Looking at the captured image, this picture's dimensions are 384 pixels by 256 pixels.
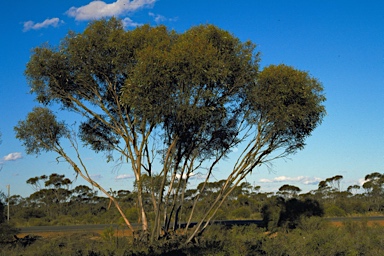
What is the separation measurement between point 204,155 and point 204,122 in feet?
9.51

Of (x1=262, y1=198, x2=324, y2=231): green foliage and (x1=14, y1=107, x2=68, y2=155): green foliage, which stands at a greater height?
(x1=14, y1=107, x2=68, y2=155): green foliage

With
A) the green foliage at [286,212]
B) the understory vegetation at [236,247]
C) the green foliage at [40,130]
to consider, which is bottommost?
the understory vegetation at [236,247]

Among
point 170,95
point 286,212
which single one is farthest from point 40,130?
point 286,212

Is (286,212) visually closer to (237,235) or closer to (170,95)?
(237,235)

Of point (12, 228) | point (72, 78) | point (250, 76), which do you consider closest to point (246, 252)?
point (250, 76)

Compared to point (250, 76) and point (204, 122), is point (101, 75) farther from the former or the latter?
point (250, 76)

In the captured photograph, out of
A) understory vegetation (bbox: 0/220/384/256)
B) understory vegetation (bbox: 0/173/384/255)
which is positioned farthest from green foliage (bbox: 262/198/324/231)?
understory vegetation (bbox: 0/220/384/256)

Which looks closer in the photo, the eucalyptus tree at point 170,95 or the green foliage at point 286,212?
the eucalyptus tree at point 170,95

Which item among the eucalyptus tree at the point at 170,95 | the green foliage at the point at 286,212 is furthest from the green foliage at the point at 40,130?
the green foliage at the point at 286,212

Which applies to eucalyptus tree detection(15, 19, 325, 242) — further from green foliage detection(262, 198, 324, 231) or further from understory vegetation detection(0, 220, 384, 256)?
green foliage detection(262, 198, 324, 231)

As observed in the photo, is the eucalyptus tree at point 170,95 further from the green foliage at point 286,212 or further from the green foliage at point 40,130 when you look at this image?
the green foliage at point 286,212

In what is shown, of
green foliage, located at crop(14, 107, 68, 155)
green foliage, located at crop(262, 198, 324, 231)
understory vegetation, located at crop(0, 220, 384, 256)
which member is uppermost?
green foliage, located at crop(14, 107, 68, 155)

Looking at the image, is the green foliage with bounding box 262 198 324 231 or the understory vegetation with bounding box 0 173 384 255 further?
the green foliage with bounding box 262 198 324 231

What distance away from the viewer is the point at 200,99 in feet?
58.1
